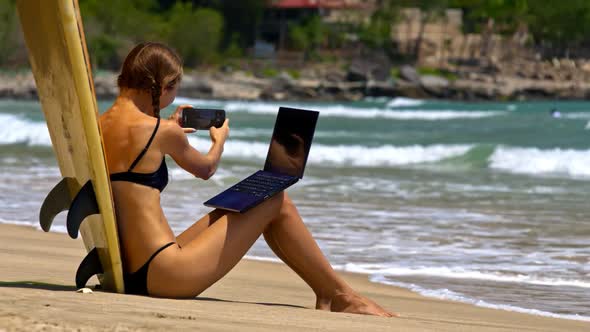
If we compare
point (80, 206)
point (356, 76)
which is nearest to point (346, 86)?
point (356, 76)

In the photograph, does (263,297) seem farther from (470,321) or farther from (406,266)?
(406,266)

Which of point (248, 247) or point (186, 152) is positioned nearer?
point (186, 152)

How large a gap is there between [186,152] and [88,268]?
1.81 ft

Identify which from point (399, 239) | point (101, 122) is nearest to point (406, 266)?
point (399, 239)

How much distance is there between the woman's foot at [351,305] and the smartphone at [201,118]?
0.81 meters

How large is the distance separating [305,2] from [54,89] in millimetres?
86038

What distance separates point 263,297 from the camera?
4.92 metres

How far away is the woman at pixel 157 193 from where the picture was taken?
12.6 feet

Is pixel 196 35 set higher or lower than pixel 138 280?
lower

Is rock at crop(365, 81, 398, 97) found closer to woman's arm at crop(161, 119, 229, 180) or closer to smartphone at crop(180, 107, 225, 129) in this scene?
smartphone at crop(180, 107, 225, 129)

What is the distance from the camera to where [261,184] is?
A: 4141mm

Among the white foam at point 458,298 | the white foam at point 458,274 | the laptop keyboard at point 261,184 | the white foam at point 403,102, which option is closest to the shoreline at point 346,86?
the white foam at point 403,102

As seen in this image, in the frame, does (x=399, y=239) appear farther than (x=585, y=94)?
No

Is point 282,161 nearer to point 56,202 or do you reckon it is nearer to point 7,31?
point 56,202
